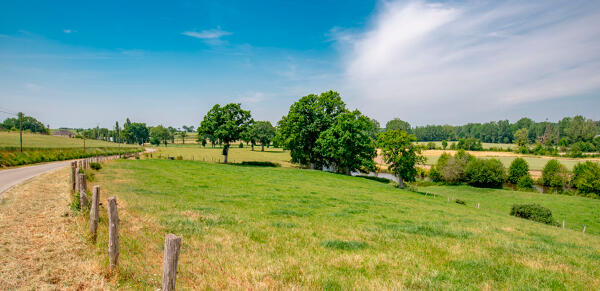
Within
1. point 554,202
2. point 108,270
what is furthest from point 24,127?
point 554,202

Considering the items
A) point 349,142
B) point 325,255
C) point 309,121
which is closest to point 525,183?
point 349,142

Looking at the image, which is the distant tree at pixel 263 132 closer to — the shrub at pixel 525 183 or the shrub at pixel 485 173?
the shrub at pixel 485 173

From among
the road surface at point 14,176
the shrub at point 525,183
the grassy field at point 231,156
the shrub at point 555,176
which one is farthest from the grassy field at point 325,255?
the shrub at point 555,176

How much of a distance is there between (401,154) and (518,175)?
4718 centimetres

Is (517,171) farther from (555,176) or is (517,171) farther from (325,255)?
(325,255)

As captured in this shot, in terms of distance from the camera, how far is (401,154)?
52.1 meters

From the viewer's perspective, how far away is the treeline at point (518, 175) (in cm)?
6244

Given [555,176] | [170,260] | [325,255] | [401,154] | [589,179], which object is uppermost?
[170,260]

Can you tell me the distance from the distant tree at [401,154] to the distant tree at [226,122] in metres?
31.1

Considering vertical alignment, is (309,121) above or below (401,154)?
above

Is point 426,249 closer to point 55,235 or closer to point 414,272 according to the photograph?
point 414,272

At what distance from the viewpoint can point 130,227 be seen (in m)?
9.81

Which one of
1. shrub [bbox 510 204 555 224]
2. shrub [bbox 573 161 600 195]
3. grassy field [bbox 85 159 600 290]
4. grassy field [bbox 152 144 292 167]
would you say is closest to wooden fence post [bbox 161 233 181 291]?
grassy field [bbox 85 159 600 290]

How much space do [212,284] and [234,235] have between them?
3.69m
